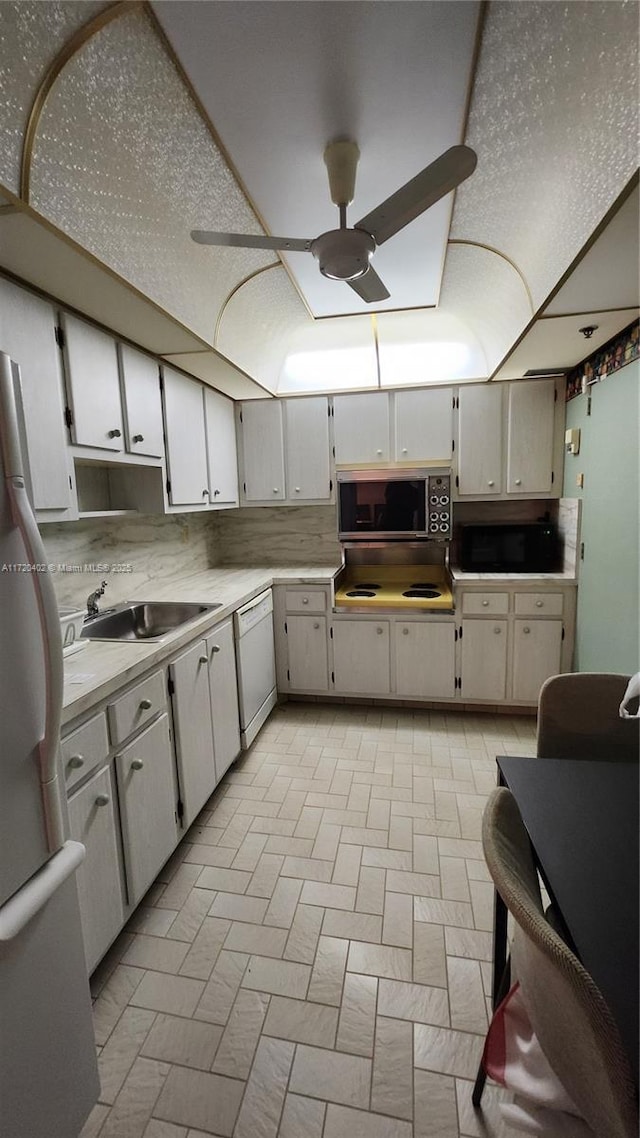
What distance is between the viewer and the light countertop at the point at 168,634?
54.5 inches

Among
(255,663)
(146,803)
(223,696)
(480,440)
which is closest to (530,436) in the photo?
(480,440)

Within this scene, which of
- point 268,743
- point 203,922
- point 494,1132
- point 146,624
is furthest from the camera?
point 268,743

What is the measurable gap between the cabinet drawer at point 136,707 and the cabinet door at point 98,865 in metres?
0.13

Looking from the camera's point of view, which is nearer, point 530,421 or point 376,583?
point 530,421

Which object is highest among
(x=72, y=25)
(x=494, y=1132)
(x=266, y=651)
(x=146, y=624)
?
(x=72, y=25)

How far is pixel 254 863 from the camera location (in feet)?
6.21

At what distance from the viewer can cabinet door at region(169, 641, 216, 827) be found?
74.8 inches

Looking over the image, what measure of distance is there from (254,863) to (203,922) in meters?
0.30

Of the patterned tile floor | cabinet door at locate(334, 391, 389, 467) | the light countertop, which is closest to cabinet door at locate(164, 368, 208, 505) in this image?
the light countertop

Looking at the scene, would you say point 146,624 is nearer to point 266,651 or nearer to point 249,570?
point 266,651

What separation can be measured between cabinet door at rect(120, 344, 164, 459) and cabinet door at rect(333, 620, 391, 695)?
1.65 metres

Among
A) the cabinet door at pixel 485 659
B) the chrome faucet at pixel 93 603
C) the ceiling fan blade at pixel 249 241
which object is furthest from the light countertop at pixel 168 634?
the ceiling fan blade at pixel 249 241

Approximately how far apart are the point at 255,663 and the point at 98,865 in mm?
1501

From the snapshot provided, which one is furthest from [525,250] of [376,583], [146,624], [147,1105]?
[147,1105]
